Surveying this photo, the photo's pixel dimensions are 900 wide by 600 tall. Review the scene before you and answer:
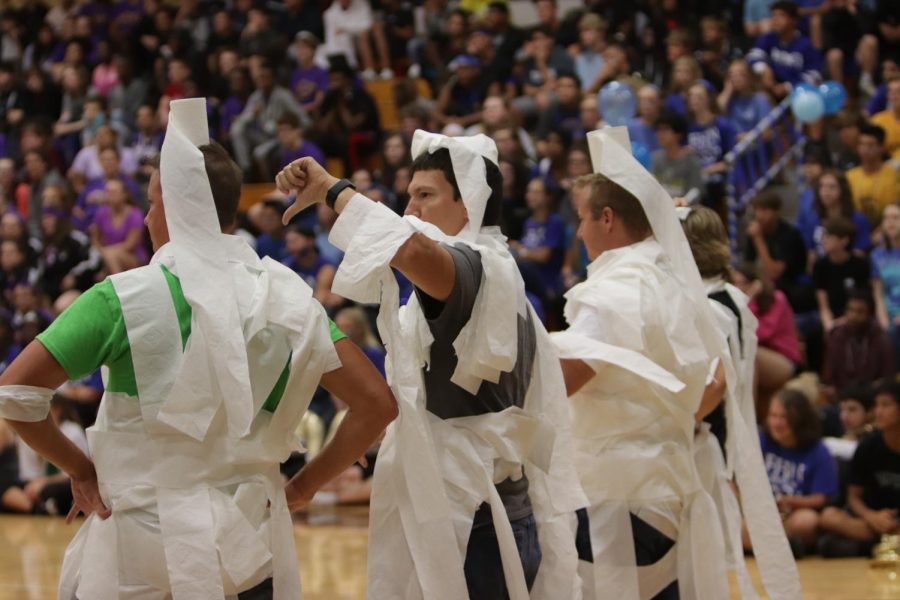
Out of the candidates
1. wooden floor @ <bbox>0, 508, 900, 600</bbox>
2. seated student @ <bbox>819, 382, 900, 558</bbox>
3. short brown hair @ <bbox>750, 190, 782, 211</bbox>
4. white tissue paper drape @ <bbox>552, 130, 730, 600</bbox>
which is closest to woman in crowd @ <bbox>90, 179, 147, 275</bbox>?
wooden floor @ <bbox>0, 508, 900, 600</bbox>

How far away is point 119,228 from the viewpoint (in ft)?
42.8

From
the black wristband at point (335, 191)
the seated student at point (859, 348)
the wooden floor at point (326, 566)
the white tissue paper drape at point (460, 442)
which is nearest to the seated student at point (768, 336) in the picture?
the seated student at point (859, 348)

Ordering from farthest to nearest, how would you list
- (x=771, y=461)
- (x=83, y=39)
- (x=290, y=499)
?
(x=83, y=39) < (x=771, y=461) < (x=290, y=499)

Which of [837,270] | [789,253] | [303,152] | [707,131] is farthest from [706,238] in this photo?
[303,152]

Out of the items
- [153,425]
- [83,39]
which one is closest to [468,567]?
[153,425]

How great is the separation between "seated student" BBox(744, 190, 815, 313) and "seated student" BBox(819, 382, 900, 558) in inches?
97.1

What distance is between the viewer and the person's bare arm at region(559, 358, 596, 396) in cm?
398

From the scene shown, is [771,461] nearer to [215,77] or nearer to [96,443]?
[96,443]

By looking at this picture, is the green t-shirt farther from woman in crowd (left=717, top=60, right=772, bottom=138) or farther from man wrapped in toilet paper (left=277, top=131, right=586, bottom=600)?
woman in crowd (left=717, top=60, right=772, bottom=138)

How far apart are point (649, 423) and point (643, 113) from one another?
7708 millimetres

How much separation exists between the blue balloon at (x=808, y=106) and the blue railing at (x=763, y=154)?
34 cm

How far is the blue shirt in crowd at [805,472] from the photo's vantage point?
8133 mm

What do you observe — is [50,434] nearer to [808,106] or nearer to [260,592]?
[260,592]

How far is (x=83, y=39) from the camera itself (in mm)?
17391
